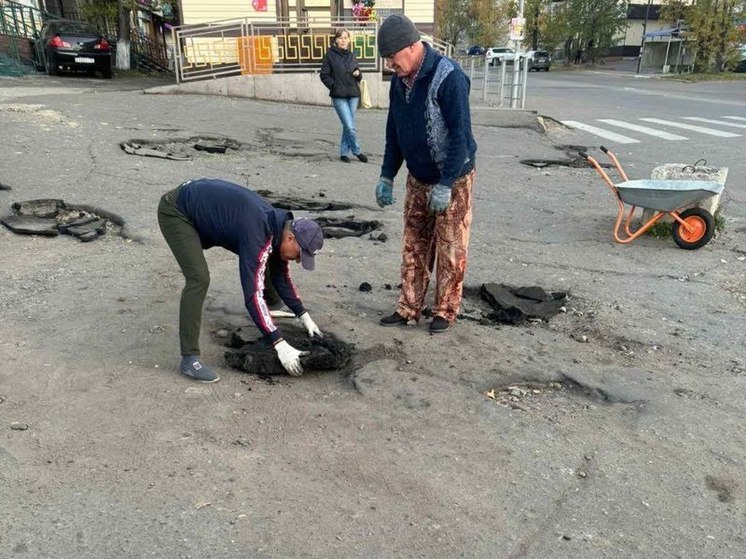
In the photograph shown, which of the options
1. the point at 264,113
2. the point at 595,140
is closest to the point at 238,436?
the point at 264,113

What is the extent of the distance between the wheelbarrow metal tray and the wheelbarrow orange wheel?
0.29 metres

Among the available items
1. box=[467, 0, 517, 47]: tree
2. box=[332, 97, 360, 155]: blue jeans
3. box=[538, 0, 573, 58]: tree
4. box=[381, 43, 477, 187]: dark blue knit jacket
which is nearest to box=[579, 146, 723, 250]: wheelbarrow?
box=[381, 43, 477, 187]: dark blue knit jacket

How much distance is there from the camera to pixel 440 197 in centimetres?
387

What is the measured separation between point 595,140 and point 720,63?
3141 centimetres

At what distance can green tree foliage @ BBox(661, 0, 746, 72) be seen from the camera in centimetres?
3664

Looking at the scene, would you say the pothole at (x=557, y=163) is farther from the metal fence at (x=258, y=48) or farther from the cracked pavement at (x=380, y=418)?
the metal fence at (x=258, y=48)

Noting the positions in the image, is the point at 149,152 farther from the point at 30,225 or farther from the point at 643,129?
the point at 643,129

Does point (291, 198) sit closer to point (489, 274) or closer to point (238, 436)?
point (489, 274)

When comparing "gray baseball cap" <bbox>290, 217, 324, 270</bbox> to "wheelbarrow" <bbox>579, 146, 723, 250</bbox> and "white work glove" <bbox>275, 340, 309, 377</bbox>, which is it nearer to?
"white work glove" <bbox>275, 340, 309, 377</bbox>

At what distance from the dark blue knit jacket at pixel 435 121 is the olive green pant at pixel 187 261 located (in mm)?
1511

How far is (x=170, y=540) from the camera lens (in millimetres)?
2385

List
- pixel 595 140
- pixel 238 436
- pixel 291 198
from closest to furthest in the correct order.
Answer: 1. pixel 238 436
2. pixel 291 198
3. pixel 595 140

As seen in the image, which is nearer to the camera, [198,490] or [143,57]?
[198,490]

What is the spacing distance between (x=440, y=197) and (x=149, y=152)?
663cm
